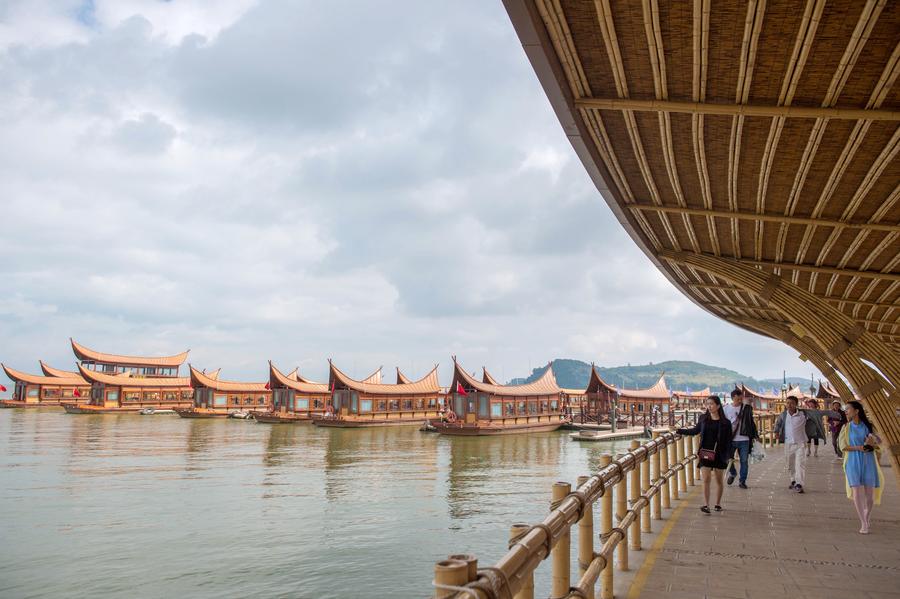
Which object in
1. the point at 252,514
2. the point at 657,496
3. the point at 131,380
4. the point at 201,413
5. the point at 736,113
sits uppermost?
the point at 736,113

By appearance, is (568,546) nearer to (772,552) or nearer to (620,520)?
(620,520)

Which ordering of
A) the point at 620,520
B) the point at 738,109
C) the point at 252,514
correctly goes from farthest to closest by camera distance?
1. the point at 252,514
2. the point at 620,520
3. the point at 738,109

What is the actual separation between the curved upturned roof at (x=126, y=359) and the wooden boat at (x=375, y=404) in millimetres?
25888

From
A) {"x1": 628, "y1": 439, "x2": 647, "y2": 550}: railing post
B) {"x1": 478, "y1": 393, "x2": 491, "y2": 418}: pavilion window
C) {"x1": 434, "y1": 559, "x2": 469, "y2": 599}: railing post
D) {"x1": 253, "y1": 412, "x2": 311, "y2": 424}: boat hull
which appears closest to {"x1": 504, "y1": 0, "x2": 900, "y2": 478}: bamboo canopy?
{"x1": 628, "y1": 439, "x2": 647, "y2": 550}: railing post

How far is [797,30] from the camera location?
11.1ft

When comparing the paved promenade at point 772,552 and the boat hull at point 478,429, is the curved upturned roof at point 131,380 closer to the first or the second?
the boat hull at point 478,429

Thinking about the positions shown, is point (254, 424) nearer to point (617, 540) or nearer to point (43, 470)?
point (43, 470)

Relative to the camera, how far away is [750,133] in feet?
15.1

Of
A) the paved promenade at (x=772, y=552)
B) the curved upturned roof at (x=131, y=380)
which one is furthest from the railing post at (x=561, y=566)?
the curved upturned roof at (x=131, y=380)

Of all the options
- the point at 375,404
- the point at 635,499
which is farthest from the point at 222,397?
the point at 635,499

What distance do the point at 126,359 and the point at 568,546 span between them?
58.9 meters

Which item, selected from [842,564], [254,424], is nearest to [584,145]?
[842,564]

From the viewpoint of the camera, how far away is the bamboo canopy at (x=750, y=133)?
11.2 feet

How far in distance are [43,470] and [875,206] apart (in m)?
20.4
